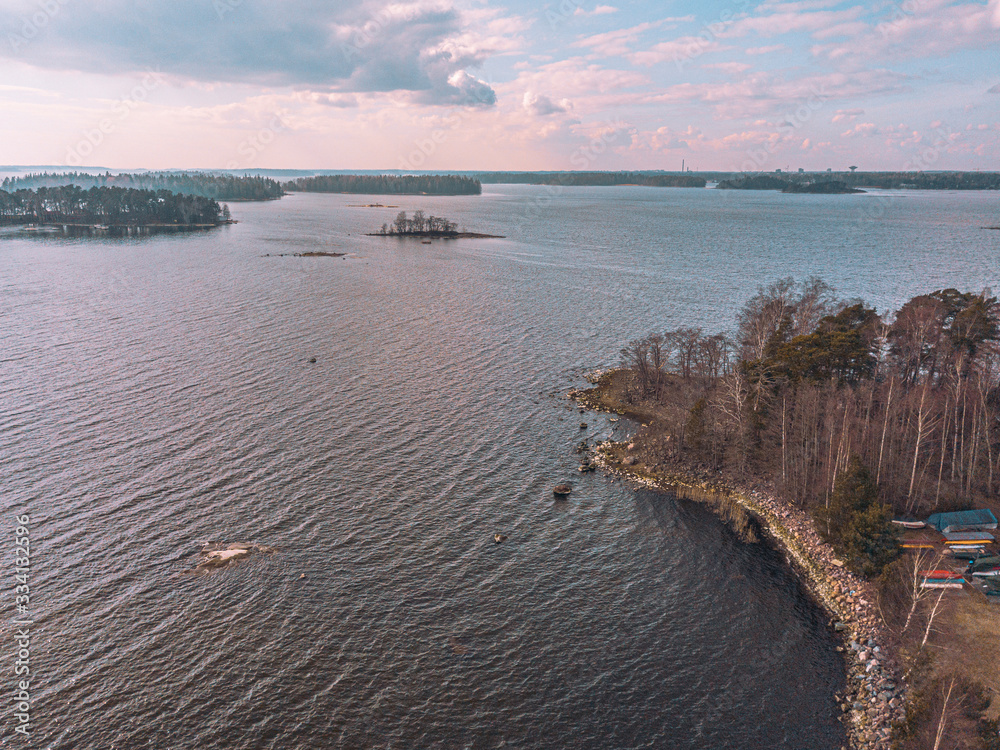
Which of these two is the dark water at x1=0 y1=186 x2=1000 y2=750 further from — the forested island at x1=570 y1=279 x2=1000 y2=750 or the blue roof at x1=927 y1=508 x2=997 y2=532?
the blue roof at x1=927 y1=508 x2=997 y2=532

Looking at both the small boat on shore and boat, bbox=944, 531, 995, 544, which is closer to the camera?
the small boat on shore

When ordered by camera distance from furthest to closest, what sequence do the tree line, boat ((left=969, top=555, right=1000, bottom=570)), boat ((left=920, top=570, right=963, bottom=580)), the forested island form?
the tree line → boat ((left=969, top=555, right=1000, bottom=570)) → boat ((left=920, top=570, right=963, bottom=580)) → the forested island

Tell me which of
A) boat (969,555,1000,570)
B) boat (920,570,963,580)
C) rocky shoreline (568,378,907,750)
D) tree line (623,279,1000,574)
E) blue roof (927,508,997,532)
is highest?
tree line (623,279,1000,574)

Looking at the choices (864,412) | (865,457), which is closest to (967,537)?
(865,457)

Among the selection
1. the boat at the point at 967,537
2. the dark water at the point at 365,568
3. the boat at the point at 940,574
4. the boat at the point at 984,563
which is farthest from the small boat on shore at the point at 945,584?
the dark water at the point at 365,568

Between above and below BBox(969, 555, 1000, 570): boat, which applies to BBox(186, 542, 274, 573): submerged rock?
below

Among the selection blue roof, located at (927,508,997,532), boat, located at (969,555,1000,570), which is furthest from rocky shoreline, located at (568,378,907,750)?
blue roof, located at (927,508,997,532)
